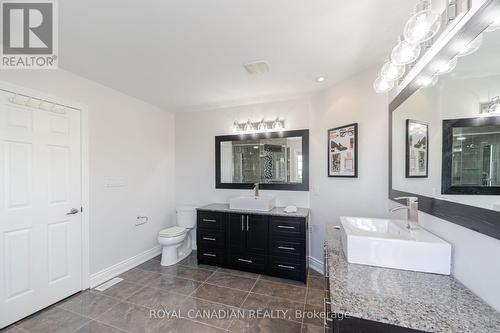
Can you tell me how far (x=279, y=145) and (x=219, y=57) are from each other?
1592 mm

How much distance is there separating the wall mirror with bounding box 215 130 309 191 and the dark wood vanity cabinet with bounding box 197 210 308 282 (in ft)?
2.09

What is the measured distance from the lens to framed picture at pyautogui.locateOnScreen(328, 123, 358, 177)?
92.2 inches

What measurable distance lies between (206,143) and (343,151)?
7.35 feet

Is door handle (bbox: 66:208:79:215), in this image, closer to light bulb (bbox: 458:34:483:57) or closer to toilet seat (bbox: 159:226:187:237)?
toilet seat (bbox: 159:226:187:237)

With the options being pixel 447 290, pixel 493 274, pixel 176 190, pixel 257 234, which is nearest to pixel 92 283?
pixel 176 190

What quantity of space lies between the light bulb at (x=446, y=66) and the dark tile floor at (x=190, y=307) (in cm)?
214

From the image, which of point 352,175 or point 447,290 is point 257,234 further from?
point 447,290

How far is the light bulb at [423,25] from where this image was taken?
1.04 metres

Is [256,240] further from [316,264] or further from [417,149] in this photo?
[417,149]

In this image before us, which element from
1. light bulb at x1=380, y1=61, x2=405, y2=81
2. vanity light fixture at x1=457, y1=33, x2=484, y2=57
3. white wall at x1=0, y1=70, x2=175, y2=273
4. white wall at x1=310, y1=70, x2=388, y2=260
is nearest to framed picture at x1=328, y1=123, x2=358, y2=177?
white wall at x1=310, y1=70, x2=388, y2=260

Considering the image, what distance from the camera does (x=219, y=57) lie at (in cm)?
196

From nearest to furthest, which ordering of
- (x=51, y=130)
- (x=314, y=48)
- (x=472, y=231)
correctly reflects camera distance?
(x=472, y=231), (x=314, y=48), (x=51, y=130)

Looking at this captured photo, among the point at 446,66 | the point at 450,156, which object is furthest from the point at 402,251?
the point at 446,66

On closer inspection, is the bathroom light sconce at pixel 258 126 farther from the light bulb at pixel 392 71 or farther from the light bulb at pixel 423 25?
the light bulb at pixel 423 25
